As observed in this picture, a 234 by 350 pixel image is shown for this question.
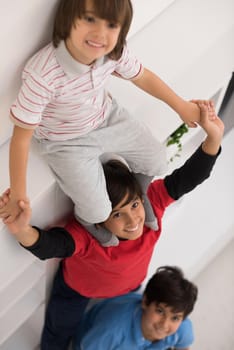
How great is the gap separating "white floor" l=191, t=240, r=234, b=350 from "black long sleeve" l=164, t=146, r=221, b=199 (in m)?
0.78

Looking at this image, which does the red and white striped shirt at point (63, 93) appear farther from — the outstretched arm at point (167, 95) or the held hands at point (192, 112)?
the held hands at point (192, 112)

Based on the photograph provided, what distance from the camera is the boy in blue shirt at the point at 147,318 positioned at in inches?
52.3

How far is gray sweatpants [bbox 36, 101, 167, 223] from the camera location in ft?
2.79

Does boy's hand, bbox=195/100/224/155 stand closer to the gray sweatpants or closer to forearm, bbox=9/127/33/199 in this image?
the gray sweatpants

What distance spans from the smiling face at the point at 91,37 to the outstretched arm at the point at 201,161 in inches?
12.1

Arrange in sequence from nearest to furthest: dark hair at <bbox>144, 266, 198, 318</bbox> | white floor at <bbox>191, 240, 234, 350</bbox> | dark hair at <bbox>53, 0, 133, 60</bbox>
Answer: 1. dark hair at <bbox>53, 0, 133, 60</bbox>
2. dark hair at <bbox>144, 266, 198, 318</bbox>
3. white floor at <bbox>191, 240, 234, 350</bbox>

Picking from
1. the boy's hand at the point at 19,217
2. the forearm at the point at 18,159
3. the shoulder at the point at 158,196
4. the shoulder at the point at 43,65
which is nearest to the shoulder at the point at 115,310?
the shoulder at the point at 158,196

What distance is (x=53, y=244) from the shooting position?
0.99 metres

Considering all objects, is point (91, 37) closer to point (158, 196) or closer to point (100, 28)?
point (100, 28)

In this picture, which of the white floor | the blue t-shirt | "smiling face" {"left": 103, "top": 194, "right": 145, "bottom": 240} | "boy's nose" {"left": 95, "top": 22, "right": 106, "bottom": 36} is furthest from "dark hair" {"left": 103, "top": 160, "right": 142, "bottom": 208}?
the white floor

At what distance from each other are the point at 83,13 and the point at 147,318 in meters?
0.89

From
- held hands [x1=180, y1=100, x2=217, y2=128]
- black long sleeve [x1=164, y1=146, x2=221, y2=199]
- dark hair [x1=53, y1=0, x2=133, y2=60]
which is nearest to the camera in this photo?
dark hair [x1=53, y1=0, x2=133, y2=60]

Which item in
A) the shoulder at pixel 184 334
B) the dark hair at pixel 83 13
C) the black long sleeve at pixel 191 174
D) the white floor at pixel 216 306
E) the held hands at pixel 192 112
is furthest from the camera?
the white floor at pixel 216 306

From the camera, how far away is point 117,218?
1.04 meters
